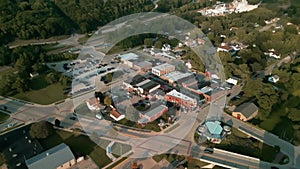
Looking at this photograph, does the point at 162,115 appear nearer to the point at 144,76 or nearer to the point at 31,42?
the point at 144,76

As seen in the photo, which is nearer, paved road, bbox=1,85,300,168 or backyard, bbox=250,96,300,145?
paved road, bbox=1,85,300,168

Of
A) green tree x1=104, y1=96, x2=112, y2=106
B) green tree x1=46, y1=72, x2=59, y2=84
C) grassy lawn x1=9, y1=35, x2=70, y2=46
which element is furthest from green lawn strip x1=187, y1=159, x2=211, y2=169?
grassy lawn x1=9, y1=35, x2=70, y2=46

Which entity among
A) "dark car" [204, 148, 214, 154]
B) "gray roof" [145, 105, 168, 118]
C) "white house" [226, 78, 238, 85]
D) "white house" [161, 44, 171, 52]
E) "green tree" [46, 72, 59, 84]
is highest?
"green tree" [46, 72, 59, 84]

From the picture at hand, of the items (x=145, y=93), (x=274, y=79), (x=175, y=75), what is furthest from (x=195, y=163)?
(x=274, y=79)

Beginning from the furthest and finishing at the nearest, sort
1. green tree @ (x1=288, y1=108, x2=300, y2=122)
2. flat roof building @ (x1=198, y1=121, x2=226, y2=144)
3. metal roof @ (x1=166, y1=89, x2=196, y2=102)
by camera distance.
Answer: metal roof @ (x1=166, y1=89, x2=196, y2=102) < green tree @ (x1=288, y1=108, x2=300, y2=122) < flat roof building @ (x1=198, y1=121, x2=226, y2=144)

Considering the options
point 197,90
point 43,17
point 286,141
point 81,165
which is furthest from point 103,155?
point 43,17

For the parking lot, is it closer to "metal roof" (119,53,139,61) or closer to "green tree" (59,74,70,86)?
"green tree" (59,74,70,86)
